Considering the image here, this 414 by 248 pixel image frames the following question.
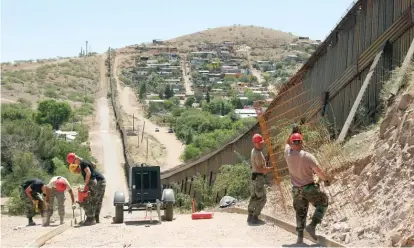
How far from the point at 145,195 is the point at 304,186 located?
6.37m

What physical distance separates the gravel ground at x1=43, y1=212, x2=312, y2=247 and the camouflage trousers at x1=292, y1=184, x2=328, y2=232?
1.63ft

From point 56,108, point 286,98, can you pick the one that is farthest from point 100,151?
point 286,98

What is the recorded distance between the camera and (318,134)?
14.3 meters

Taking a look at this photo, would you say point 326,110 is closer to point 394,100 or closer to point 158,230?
point 394,100

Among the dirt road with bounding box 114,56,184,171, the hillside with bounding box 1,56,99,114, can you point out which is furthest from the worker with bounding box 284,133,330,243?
the hillside with bounding box 1,56,99,114

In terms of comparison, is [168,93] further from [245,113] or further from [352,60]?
[352,60]

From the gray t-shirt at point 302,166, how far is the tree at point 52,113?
76.2m

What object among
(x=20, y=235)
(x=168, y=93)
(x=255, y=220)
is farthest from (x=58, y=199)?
(x=168, y=93)

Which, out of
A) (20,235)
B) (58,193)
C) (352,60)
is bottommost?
(20,235)

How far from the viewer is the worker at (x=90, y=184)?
14203 mm

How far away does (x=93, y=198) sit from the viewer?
14367 mm

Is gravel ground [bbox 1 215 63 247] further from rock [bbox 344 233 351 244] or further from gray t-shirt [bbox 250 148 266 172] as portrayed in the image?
rock [bbox 344 233 351 244]

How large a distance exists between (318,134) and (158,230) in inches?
168

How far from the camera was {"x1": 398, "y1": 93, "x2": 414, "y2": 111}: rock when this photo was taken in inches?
408
